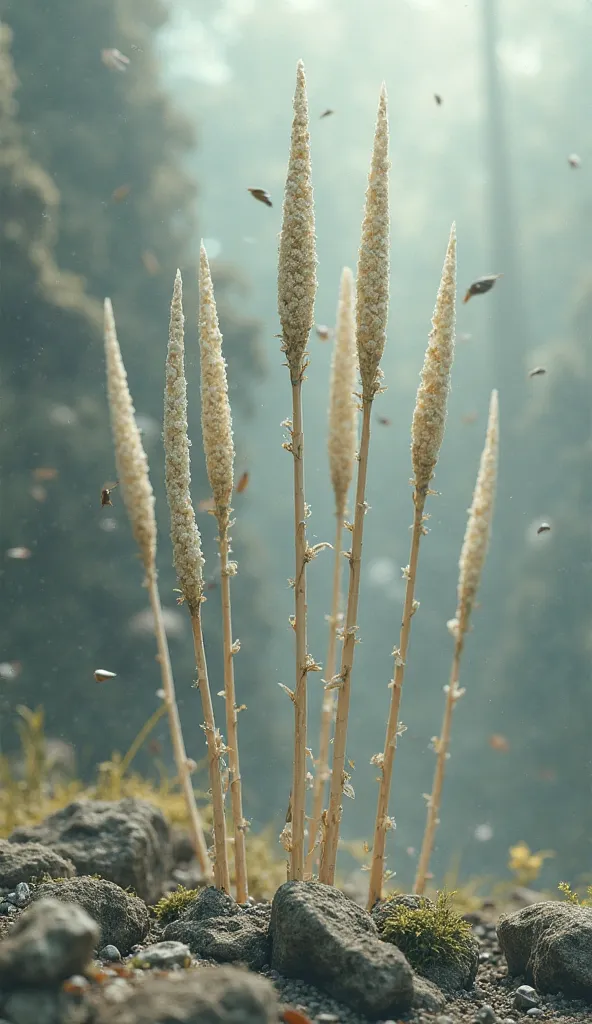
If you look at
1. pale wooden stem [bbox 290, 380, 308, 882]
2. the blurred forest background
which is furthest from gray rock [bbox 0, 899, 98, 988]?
the blurred forest background

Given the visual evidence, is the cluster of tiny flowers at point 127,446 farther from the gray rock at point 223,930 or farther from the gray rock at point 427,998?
the gray rock at point 427,998

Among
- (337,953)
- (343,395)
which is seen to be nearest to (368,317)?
(343,395)

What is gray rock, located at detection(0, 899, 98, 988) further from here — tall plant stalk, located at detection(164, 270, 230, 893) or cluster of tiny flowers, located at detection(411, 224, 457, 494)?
cluster of tiny flowers, located at detection(411, 224, 457, 494)

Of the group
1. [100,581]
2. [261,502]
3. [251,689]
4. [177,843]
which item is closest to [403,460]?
[261,502]

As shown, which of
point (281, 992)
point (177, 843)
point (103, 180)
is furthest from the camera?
point (103, 180)

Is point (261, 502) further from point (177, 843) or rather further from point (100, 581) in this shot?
point (177, 843)

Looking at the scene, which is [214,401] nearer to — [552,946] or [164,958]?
[164,958]
